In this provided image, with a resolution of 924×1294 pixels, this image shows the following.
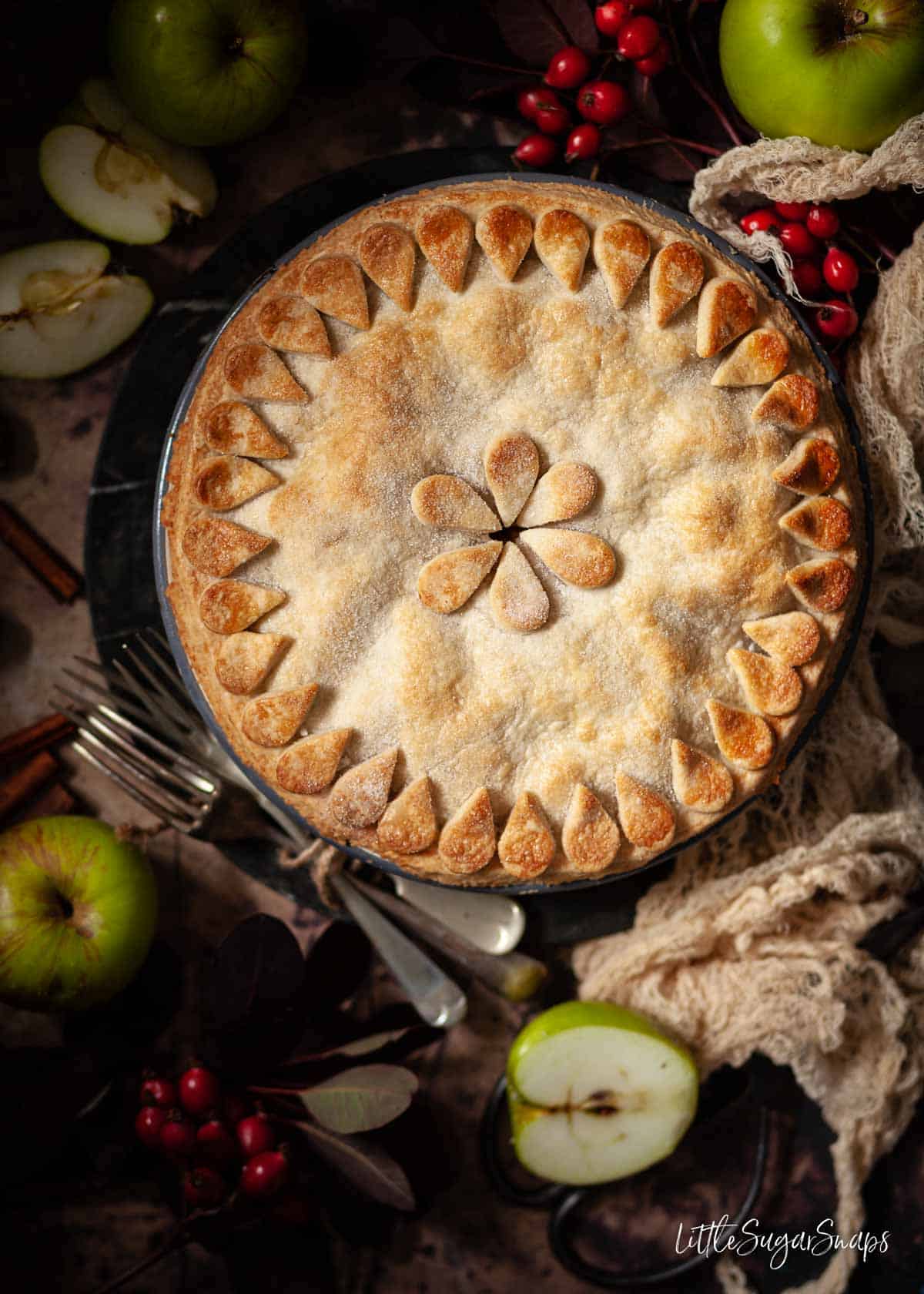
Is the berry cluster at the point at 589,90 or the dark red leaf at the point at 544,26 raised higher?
the dark red leaf at the point at 544,26

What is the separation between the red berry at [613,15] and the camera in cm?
153

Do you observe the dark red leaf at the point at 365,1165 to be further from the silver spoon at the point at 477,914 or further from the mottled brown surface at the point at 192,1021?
the silver spoon at the point at 477,914

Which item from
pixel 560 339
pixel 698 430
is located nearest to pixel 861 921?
pixel 698 430

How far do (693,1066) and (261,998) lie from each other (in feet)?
2.16

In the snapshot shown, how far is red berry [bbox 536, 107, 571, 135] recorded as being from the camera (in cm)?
157

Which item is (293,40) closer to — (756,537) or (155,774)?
(756,537)

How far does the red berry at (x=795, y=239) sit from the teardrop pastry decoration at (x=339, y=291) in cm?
67

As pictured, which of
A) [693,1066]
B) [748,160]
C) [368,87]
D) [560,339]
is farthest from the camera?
[368,87]

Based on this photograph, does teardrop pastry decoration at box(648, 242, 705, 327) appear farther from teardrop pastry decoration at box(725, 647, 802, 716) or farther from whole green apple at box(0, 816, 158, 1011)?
whole green apple at box(0, 816, 158, 1011)

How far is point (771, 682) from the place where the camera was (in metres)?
1.31

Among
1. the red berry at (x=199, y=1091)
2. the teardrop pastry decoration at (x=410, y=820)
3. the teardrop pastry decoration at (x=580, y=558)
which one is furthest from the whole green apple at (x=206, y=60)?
the red berry at (x=199, y=1091)

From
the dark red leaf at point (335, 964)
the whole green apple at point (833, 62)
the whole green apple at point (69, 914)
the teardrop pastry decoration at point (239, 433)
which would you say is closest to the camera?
the teardrop pastry decoration at point (239, 433)

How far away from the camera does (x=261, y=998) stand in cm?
153

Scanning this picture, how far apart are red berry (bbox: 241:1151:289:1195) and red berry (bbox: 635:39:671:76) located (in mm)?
1724
